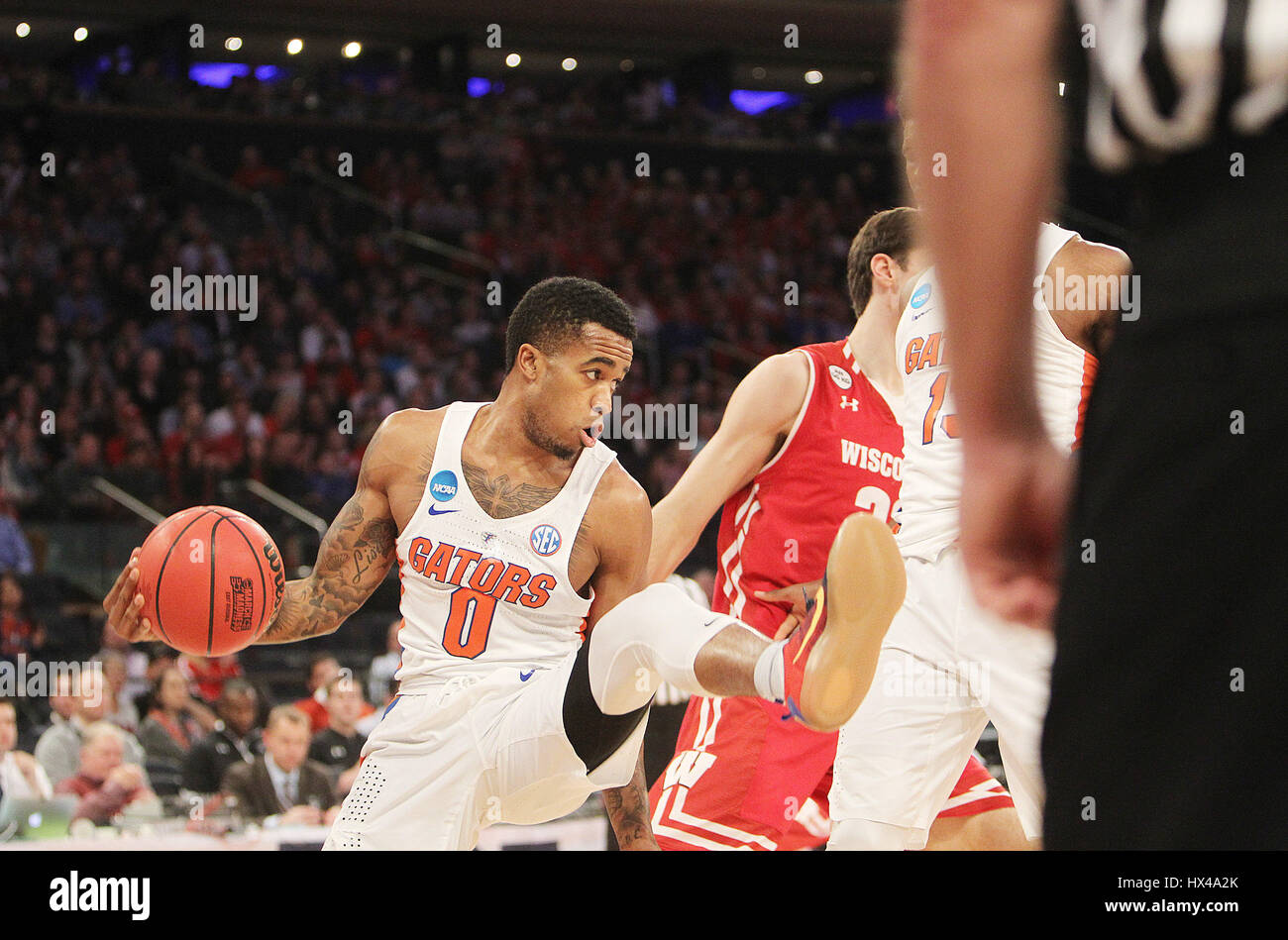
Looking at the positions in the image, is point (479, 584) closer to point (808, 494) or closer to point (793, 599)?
point (793, 599)

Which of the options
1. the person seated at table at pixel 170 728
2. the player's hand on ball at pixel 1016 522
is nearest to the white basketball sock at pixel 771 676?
the player's hand on ball at pixel 1016 522

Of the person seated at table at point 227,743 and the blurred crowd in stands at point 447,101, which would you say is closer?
the person seated at table at point 227,743

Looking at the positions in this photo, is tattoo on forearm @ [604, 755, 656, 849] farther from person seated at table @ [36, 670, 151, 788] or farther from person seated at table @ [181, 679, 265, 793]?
person seated at table @ [36, 670, 151, 788]

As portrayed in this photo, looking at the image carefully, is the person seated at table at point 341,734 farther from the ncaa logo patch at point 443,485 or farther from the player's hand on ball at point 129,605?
the ncaa logo patch at point 443,485

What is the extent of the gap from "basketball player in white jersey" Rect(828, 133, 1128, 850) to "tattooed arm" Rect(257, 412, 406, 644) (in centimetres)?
127

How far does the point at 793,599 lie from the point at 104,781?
403 cm

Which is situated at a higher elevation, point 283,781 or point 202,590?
point 202,590

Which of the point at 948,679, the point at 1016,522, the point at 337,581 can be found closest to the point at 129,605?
the point at 337,581

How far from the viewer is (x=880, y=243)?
446 cm

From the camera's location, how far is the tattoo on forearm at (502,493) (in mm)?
3740

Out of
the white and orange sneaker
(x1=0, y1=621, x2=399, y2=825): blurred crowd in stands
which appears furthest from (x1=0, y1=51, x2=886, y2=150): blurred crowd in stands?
the white and orange sneaker

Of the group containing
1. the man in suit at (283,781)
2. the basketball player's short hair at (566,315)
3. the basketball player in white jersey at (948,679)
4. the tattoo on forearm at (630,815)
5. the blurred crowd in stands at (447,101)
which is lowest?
the man in suit at (283,781)

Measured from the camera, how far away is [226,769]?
22.8ft

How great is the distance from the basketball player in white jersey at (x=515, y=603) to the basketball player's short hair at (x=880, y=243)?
1.00m
